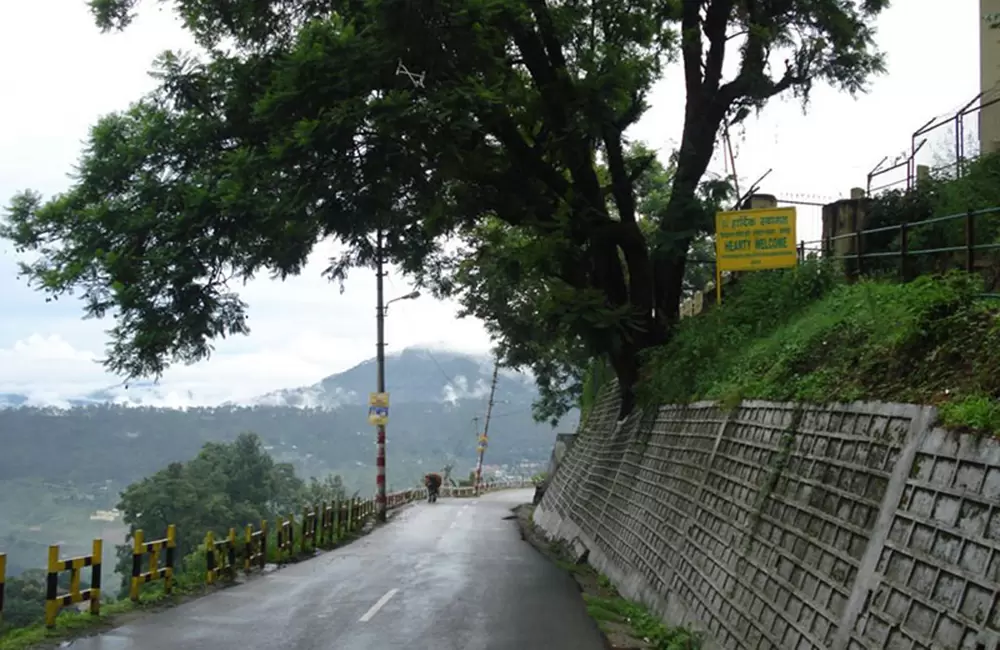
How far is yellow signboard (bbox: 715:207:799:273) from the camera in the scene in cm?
1488

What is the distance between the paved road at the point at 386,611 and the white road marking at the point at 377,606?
0.01 meters

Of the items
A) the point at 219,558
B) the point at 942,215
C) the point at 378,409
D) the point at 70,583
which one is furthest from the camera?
the point at 378,409

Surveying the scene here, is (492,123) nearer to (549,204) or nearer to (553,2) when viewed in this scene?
(549,204)

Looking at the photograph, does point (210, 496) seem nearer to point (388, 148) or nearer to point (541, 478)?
point (541, 478)

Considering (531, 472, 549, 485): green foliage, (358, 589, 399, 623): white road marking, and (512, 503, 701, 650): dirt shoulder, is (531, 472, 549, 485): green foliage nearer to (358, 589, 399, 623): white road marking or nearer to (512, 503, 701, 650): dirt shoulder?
(512, 503, 701, 650): dirt shoulder

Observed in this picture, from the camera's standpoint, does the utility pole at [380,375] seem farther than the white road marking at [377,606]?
Yes

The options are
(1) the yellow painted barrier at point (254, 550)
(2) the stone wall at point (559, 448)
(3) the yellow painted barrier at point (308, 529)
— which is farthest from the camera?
(2) the stone wall at point (559, 448)

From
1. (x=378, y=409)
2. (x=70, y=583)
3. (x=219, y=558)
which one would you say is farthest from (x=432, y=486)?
(x=70, y=583)

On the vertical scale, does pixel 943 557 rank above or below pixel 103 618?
above

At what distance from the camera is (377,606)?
12.4m

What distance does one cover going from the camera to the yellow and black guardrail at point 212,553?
1088 cm

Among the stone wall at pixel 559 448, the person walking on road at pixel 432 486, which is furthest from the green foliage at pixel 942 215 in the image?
the person walking on road at pixel 432 486

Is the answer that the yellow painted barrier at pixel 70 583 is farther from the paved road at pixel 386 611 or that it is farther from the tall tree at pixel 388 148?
the tall tree at pixel 388 148

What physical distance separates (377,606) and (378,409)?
63.7 feet
